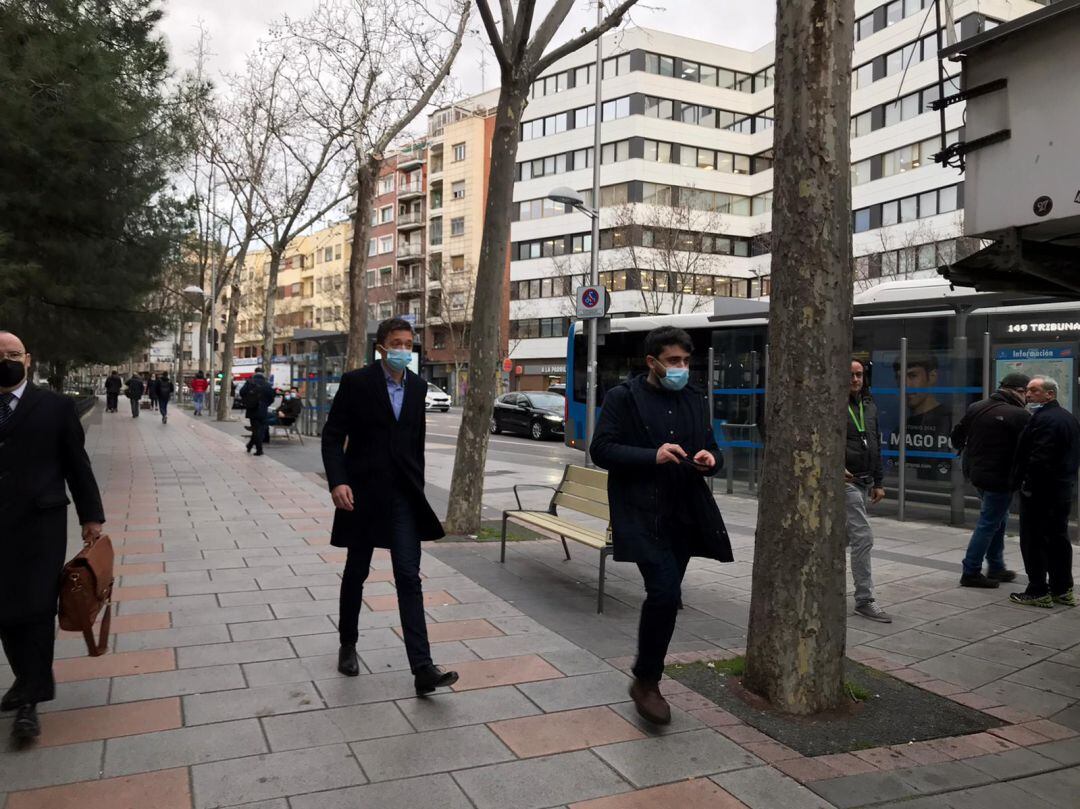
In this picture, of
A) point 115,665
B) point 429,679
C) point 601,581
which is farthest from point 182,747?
point 601,581

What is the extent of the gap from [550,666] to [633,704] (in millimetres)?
648

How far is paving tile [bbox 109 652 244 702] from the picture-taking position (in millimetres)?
4188

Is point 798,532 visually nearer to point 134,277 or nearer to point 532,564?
point 532,564

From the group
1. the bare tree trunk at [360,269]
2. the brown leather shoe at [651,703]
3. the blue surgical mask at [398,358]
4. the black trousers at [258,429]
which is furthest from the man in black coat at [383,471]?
the black trousers at [258,429]

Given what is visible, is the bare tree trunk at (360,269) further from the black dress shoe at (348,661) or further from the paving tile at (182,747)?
the paving tile at (182,747)

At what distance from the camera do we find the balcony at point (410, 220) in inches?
2830

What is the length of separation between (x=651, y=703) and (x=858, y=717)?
40.1 inches

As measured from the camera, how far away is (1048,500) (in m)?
6.38

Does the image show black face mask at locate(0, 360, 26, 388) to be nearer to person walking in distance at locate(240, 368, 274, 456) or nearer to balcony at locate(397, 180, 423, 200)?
person walking in distance at locate(240, 368, 274, 456)

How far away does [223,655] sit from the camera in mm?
4781

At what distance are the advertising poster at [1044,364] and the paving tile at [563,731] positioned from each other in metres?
7.49

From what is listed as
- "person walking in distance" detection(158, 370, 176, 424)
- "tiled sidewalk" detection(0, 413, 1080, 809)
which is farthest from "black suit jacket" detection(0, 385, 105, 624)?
"person walking in distance" detection(158, 370, 176, 424)

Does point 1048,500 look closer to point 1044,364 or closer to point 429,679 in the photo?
point 1044,364

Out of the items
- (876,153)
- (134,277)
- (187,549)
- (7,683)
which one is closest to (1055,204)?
(7,683)
